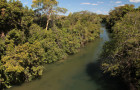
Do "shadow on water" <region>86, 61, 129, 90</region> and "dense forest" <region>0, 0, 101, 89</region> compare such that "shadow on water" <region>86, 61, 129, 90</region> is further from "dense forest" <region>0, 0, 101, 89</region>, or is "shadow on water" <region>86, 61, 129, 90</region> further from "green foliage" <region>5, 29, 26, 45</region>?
"green foliage" <region>5, 29, 26, 45</region>

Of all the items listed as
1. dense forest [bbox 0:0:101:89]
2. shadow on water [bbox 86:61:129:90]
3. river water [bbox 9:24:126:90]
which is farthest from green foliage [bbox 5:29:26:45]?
shadow on water [bbox 86:61:129:90]

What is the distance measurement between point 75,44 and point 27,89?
1204 cm

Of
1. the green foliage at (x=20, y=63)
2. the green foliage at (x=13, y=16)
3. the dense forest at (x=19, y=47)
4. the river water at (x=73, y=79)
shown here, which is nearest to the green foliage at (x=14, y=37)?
the dense forest at (x=19, y=47)

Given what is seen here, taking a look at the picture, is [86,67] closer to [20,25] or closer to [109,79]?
[109,79]

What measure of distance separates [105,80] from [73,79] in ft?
12.8

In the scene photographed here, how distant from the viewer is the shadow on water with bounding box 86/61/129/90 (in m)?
11.9

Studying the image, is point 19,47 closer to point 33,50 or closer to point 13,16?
point 33,50

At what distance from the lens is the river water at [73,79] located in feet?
40.2

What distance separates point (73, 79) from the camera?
13875 mm

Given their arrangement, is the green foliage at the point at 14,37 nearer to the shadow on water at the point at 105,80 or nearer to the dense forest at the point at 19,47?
the dense forest at the point at 19,47

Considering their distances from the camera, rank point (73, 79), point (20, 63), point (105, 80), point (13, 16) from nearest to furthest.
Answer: point (20, 63) → point (13, 16) → point (105, 80) → point (73, 79)

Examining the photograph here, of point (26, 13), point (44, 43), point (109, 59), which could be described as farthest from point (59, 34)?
point (109, 59)

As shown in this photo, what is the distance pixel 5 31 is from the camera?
1291 centimetres

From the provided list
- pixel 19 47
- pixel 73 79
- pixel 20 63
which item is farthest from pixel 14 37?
pixel 73 79
